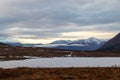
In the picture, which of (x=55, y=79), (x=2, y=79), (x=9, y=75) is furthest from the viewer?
(x=9, y=75)

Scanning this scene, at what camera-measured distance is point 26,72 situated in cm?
4419

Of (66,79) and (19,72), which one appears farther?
(19,72)

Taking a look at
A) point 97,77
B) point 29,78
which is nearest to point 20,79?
point 29,78

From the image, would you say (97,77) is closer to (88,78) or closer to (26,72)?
(88,78)

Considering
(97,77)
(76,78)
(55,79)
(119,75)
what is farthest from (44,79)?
(119,75)

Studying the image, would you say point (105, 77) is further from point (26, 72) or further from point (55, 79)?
Result: point (26, 72)

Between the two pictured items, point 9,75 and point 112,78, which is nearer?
point 112,78

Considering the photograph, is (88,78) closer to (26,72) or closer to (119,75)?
(119,75)

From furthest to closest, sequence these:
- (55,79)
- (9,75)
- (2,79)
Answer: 1. (9,75)
2. (2,79)
3. (55,79)

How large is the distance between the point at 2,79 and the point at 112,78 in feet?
42.6

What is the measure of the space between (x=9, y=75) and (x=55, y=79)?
959cm

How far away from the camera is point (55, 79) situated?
35.0 m

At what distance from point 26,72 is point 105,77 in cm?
1239

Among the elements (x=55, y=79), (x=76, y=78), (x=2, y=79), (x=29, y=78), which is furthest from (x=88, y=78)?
(x=2, y=79)
